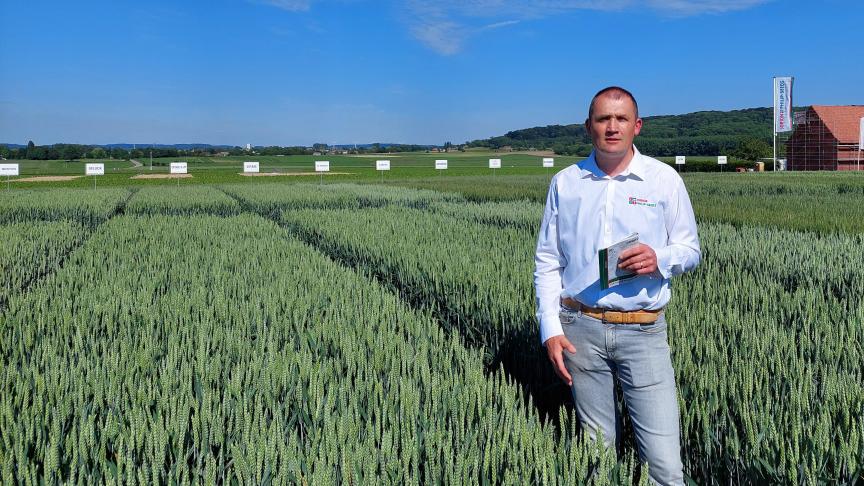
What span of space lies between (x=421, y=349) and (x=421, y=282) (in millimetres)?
2231

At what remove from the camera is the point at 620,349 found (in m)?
2.03

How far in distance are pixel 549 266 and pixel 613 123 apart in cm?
56

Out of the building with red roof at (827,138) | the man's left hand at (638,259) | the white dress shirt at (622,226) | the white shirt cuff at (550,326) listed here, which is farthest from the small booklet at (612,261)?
the building with red roof at (827,138)

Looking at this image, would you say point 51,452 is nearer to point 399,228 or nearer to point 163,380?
point 163,380

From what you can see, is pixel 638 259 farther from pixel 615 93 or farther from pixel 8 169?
pixel 8 169

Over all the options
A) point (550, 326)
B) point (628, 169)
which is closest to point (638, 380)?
point (550, 326)

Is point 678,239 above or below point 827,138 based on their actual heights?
below

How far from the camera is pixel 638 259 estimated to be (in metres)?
1.87

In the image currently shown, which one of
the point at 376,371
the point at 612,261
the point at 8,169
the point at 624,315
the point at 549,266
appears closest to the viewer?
the point at 612,261

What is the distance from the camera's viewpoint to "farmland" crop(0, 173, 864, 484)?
1.74 meters

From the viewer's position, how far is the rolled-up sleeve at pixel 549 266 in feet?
7.09

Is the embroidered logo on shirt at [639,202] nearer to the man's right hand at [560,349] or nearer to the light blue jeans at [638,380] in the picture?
the light blue jeans at [638,380]

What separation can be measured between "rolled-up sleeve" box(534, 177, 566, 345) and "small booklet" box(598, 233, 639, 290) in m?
0.30

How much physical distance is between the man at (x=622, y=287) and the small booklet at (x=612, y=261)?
0.06 meters
